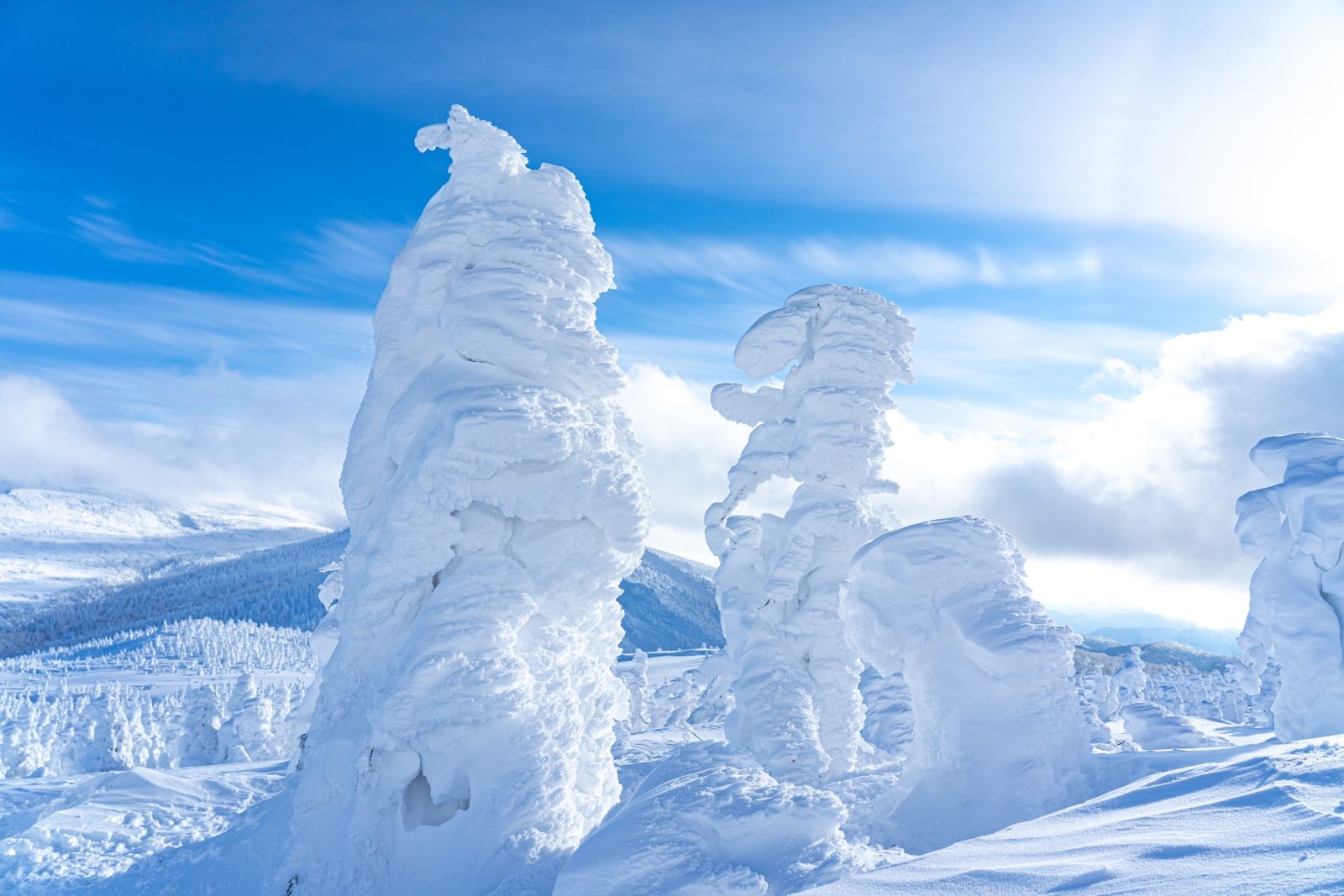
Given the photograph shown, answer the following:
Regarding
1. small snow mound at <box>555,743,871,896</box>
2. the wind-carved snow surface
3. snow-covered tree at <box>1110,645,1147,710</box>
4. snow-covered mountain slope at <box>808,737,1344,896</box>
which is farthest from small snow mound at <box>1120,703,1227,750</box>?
snow-covered tree at <box>1110,645,1147,710</box>

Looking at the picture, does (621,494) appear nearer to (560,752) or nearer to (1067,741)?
(560,752)

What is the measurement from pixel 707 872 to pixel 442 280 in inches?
428

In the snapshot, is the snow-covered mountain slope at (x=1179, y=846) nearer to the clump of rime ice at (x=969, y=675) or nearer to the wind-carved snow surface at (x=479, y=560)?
the clump of rime ice at (x=969, y=675)

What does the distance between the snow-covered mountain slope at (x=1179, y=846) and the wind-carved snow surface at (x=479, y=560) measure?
6248 millimetres

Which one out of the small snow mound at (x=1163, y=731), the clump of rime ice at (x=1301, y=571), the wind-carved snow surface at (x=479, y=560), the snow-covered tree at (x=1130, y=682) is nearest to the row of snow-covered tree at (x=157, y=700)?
the wind-carved snow surface at (x=479, y=560)

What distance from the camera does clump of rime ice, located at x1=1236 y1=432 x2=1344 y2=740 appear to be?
19.5 m

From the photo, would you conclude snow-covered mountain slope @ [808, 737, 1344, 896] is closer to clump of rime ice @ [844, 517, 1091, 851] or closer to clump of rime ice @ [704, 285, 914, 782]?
clump of rime ice @ [844, 517, 1091, 851]

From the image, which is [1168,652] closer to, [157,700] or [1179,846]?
[157,700]

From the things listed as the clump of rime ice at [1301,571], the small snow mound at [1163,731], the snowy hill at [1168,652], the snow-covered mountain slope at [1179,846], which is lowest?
the snowy hill at [1168,652]

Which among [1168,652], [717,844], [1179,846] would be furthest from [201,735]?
[1168,652]

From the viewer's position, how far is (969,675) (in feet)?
40.1

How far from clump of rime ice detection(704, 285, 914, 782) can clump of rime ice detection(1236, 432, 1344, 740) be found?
9.69 meters

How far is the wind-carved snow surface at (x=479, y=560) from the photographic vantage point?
38.1 feet

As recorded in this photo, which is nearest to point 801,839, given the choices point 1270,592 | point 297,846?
point 297,846
